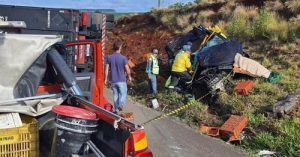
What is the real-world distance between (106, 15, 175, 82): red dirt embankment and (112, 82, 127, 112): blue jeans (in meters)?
6.75

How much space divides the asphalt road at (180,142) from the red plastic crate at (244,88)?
1872 millimetres

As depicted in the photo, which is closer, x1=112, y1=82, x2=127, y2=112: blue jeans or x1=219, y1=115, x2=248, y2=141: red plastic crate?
x1=219, y1=115, x2=248, y2=141: red plastic crate

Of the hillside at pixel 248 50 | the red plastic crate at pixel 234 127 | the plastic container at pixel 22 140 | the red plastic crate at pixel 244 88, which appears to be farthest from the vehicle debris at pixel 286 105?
the plastic container at pixel 22 140

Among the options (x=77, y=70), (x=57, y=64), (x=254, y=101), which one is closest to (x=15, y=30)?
(x=57, y=64)

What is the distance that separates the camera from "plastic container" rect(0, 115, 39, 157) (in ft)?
15.3

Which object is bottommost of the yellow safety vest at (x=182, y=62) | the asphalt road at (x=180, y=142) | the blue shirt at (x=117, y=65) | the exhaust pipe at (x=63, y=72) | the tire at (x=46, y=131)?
the asphalt road at (x=180, y=142)

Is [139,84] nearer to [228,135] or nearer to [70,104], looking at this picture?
[228,135]

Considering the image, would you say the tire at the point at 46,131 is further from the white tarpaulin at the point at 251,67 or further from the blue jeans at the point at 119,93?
the white tarpaulin at the point at 251,67

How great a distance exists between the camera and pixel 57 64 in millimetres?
5516

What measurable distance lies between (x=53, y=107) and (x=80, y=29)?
7622mm

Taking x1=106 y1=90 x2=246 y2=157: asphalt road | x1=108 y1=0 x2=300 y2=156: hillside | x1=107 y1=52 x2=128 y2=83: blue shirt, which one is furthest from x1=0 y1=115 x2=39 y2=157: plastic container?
x1=107 y1=52 x2=128 y2=83: blue shirt

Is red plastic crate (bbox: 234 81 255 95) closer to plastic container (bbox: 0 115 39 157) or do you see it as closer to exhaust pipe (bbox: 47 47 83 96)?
exhaust pipe (bbox: 47 47 83 96)

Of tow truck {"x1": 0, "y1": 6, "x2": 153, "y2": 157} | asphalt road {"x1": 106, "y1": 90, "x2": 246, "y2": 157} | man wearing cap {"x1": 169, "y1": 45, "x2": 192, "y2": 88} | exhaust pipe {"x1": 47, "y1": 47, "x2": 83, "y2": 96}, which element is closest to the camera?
tow truck {"x1": 0, "y1": 6, "x2": 153, "y2": 157}

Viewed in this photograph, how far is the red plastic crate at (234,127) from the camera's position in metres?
10.3
